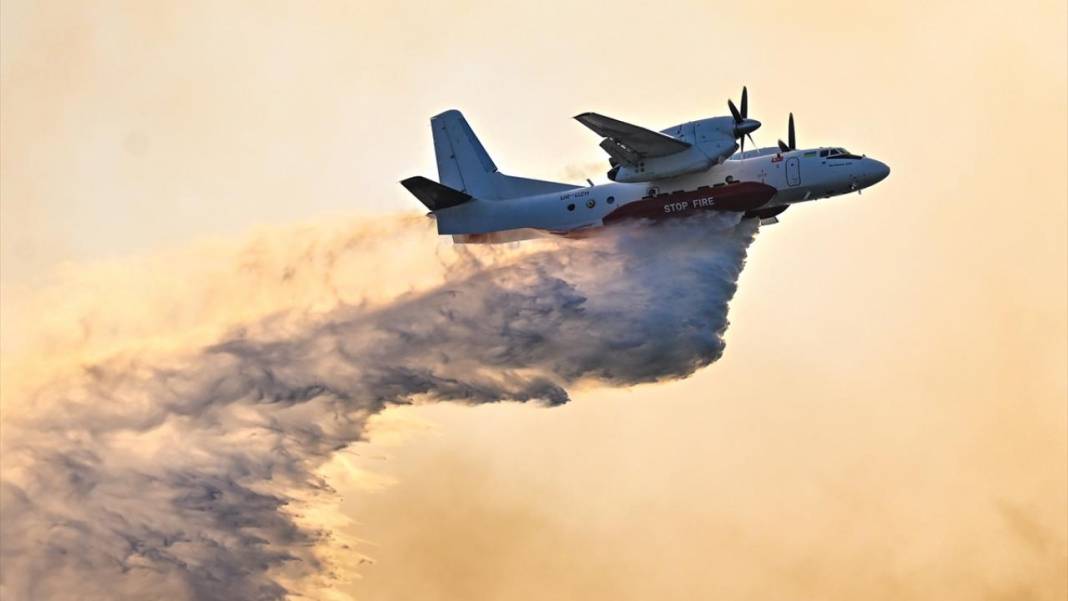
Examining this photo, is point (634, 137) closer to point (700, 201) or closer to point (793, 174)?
point (700, 201)

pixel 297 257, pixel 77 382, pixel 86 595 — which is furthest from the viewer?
pixel 297 257

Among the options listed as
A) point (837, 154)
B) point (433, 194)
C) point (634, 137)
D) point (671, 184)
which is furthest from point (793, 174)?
point (433, 194)

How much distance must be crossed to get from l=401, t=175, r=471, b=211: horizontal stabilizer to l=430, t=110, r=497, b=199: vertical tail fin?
1.45 metres

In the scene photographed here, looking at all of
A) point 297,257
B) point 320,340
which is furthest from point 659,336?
point 297,257

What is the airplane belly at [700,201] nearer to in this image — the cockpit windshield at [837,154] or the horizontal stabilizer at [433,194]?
the cockpit windshield at [837,154]

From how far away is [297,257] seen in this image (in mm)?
44688

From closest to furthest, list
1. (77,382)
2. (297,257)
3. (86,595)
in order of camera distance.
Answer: (86,595) < (77,382) < (297,257)

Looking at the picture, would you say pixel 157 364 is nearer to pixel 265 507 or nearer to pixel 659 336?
pixel 265 507

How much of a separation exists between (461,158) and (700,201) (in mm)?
7907

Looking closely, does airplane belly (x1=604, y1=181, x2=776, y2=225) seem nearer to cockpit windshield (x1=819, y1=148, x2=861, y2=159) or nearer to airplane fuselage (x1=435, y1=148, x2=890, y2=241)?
airplane fuselage (x1=435, y1=148, x2=890, y2=241)

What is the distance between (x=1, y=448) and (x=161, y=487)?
386 centimetres

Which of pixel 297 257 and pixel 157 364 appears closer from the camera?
pixel 157 364

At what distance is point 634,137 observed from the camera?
4034 centimetres

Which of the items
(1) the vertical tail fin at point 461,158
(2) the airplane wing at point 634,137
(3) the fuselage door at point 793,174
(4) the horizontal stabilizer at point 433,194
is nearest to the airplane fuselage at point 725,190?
(3) the fuselage door at point 793,174
